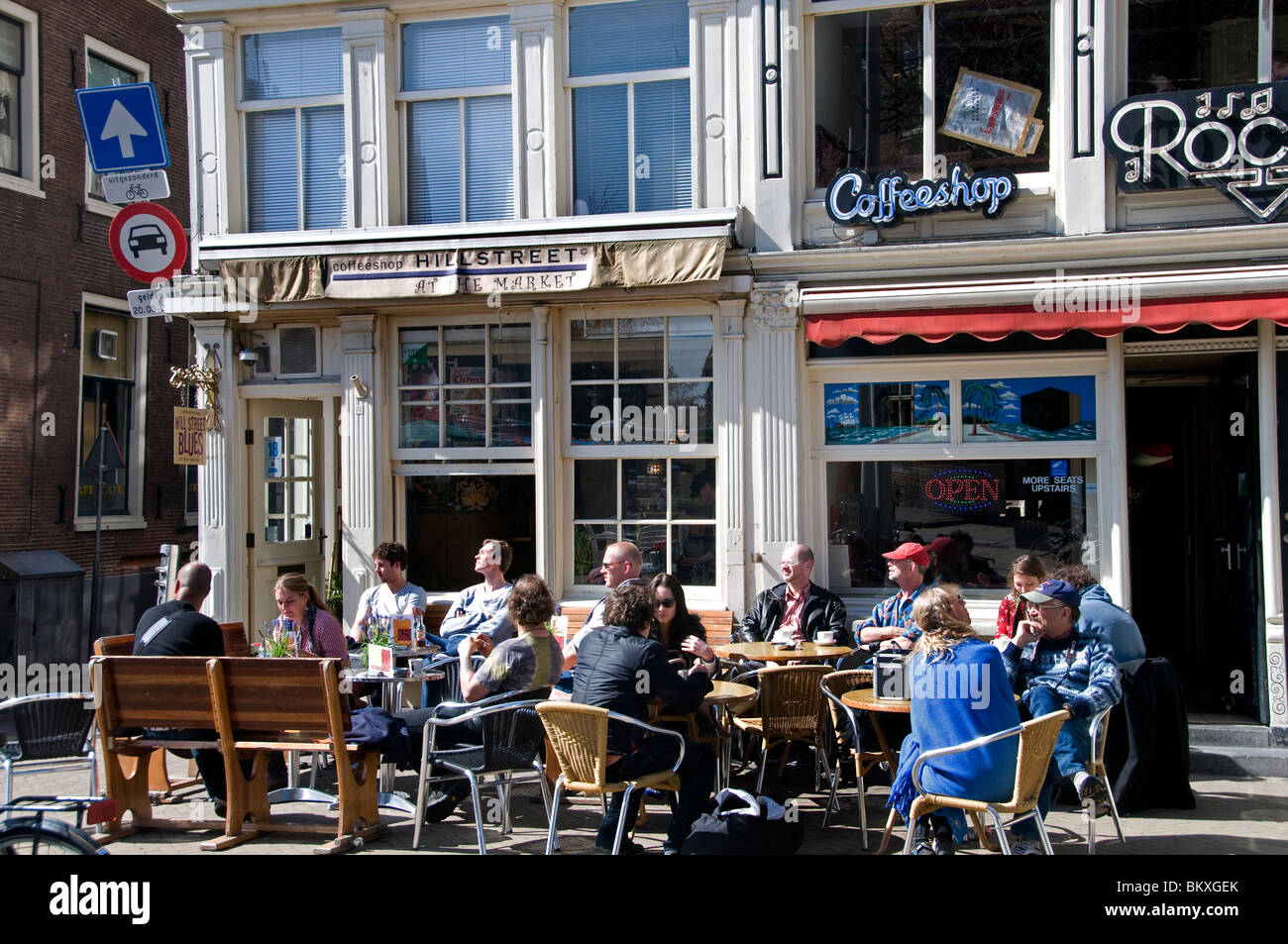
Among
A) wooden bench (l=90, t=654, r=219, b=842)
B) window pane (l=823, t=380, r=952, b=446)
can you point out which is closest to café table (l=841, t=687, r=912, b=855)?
window pane (l=823, t=380, r=952, b=446)

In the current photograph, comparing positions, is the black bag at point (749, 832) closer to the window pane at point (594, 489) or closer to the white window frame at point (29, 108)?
the window pane at point (594, 489)

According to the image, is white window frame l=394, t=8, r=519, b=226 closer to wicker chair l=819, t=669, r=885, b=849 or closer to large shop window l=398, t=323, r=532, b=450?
large shop window l=398, t=323, r=532, b=450

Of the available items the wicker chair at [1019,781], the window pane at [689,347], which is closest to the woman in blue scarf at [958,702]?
the wicker chair at [1019,781]

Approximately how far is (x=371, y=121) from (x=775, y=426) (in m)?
4.39

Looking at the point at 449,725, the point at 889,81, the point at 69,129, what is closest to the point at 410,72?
the point at 889,81

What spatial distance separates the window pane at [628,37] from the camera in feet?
29.9

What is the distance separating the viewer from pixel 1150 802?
681 centimetres

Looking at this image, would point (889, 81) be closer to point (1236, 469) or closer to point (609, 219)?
point (609, 219)

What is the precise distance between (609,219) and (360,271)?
6.79ft

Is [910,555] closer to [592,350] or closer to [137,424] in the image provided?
[592,350]

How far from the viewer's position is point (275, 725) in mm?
5949

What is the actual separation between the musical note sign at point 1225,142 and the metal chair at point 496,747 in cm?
576

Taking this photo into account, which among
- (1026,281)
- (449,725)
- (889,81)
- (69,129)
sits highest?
(69,129)

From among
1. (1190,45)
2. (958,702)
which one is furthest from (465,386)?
(1190,45)
